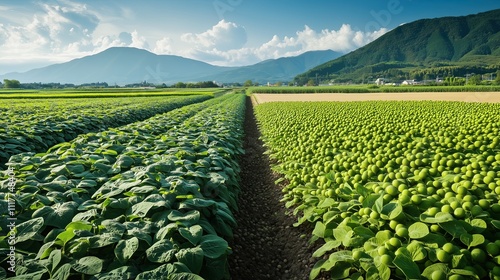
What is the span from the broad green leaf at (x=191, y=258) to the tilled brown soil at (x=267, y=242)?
67.0 inches

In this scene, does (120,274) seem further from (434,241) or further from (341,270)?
(434,241)

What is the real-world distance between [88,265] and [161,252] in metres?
0.45

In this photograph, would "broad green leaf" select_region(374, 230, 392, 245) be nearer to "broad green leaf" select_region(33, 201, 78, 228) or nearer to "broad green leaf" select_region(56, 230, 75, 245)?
"broad green leaf" select_region(56, 230, 75, 245)

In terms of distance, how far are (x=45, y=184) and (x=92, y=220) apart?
1.13 metres

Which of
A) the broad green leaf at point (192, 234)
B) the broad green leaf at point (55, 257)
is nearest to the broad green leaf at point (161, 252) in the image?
the broad green leaf at point (192, 234)

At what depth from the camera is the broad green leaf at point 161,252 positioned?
197 cm

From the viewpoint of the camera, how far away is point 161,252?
6.66 ft

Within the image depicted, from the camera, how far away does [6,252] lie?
2.05 meters

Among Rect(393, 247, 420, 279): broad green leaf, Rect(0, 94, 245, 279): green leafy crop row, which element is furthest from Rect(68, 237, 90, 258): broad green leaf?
Rect(393, 247, 420, 279): broad green leaf

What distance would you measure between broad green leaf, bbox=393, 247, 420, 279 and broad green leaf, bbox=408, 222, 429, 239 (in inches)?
9.3

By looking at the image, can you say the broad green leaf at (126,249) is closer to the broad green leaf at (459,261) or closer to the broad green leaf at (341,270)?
the broad green leaf at (341,270)

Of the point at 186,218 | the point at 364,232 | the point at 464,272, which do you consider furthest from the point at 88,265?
the point at 464,272

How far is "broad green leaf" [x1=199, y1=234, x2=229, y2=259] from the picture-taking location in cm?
216

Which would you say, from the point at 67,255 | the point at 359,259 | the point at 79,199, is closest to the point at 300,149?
the point at 359,259
